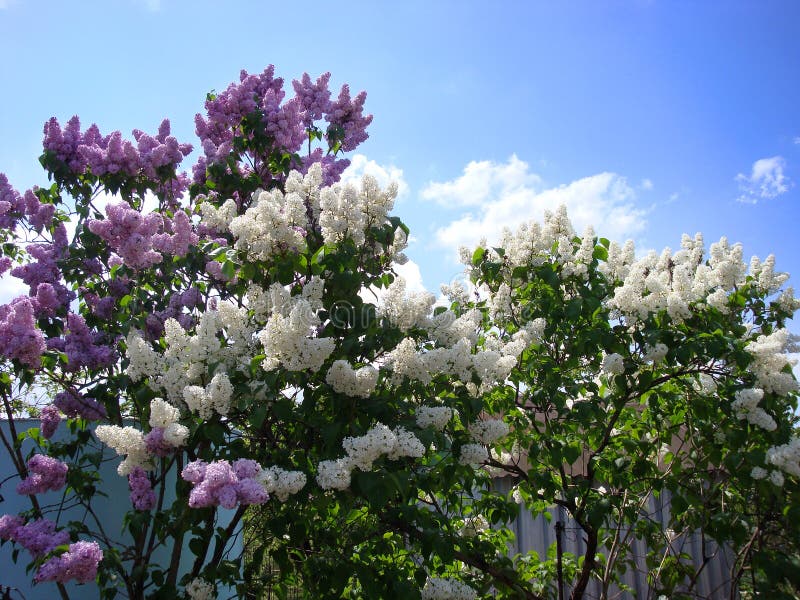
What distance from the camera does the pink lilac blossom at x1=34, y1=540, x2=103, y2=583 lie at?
7.09 ft

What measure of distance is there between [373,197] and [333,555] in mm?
1530

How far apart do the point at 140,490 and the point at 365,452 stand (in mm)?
1098

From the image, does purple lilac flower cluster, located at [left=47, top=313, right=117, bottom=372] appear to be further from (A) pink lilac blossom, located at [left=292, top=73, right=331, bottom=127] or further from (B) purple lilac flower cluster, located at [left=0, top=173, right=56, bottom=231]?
(A) pink lilac blossom, located at [left=292, top=73, right=331, bottom=127]

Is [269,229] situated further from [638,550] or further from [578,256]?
[638,550]

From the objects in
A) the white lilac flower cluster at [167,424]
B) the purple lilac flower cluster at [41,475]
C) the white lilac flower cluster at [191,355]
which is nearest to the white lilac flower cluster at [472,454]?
the white lilac flower cluster at [191,355]

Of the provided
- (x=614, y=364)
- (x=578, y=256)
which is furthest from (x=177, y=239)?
(x=614, y=364)

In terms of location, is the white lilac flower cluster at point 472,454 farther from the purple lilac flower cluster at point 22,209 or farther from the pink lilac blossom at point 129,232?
the purple lilac flower cluster at point 22,209

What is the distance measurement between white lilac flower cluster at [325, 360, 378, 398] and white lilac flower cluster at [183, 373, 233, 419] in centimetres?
36

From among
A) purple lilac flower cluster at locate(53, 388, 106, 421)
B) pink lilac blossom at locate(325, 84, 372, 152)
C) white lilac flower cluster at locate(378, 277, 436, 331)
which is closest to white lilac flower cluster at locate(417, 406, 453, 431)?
white lilac flower cluster at locate(378, 277, 436, 331)

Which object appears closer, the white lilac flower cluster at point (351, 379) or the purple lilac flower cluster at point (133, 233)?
the white lilac flower cluster at point (351, 379)

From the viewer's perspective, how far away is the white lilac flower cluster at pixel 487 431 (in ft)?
8.35

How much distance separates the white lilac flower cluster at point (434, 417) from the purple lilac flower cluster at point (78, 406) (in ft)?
5.93

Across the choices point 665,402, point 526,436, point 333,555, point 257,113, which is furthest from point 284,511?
point 257,113

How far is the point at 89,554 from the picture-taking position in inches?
86.3
